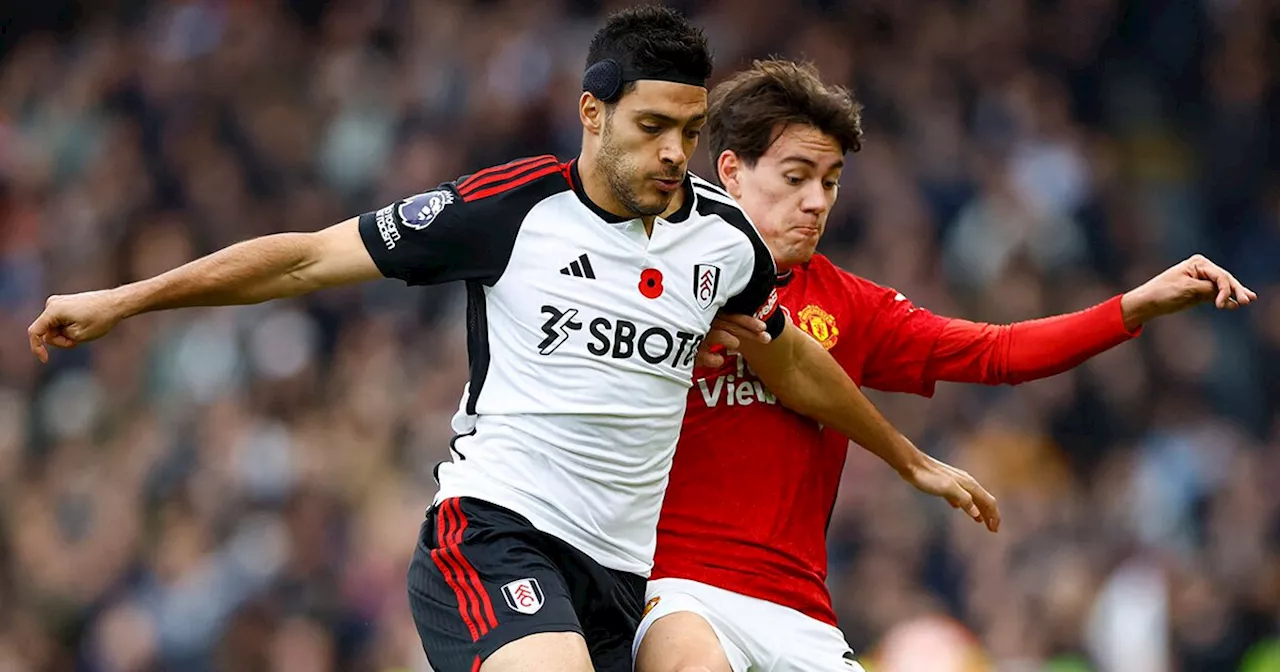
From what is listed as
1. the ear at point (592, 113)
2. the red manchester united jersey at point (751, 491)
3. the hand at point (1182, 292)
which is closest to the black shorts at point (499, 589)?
the red manchester united jersey at point (751, 491)

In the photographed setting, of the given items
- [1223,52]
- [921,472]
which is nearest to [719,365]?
[921,472]

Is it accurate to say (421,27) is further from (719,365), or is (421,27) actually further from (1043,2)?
(719,365)

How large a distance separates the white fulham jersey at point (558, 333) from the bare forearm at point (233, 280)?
212mm

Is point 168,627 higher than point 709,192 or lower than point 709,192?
lower

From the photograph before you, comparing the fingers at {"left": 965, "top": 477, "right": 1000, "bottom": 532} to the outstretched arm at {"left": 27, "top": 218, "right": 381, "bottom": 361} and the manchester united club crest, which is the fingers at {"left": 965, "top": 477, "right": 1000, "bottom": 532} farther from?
the outstretched arm at {"left": 27, "top": 218, "right": 381, "bottom": 361}

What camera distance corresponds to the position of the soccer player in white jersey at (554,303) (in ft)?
16.1

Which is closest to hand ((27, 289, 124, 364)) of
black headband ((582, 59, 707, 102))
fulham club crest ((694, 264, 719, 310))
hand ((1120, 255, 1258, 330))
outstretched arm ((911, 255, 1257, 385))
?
black headband ((582, 59, 707, 102))

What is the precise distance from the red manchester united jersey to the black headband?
39.5 inches

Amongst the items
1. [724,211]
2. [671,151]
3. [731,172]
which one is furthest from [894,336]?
[671,151]

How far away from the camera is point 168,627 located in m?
11.3

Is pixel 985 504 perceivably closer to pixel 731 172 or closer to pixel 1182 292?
pixel 1182 292

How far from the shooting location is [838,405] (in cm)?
560

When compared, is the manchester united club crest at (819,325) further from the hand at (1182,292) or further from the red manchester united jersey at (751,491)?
the hand at (1182,292)

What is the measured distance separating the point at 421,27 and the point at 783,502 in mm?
9888
